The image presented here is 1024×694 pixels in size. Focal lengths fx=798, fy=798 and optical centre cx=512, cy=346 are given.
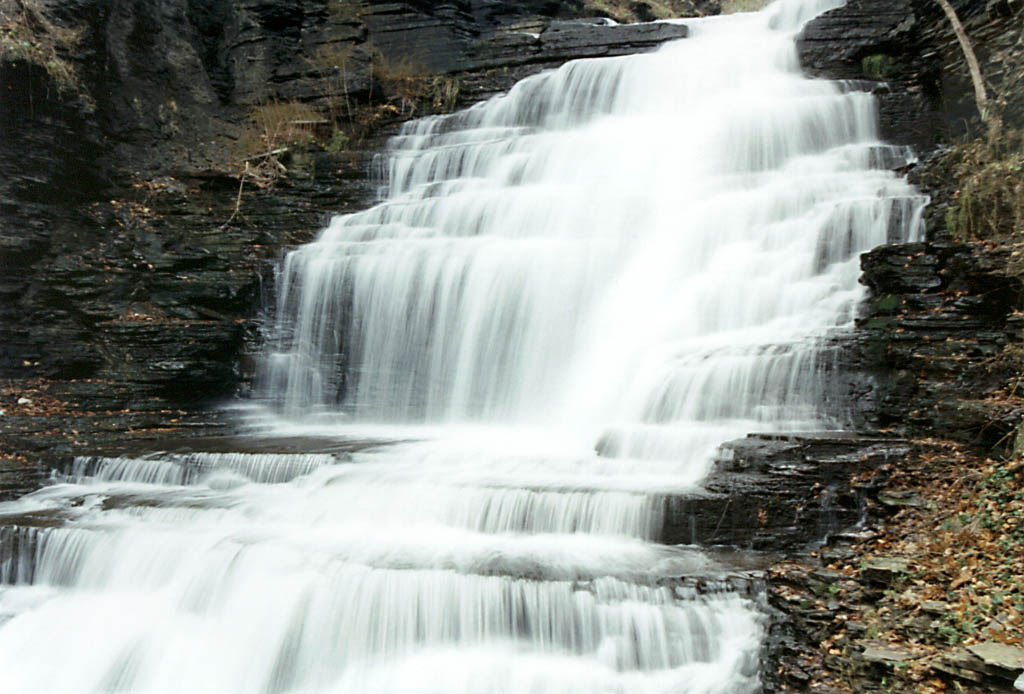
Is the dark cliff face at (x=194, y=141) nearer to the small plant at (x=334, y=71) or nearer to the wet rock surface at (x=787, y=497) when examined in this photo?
the small plant at (x=334, y=71)

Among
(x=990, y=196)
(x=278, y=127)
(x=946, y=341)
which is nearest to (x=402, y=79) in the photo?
(x=278, y=127)

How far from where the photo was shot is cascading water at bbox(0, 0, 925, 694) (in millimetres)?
5914

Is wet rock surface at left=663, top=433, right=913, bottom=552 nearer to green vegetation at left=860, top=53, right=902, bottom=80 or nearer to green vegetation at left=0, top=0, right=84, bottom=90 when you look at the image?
green vegetation at left=860, top=53, right=902, bottom=80

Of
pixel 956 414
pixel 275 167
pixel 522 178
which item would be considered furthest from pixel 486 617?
pixel 275 167

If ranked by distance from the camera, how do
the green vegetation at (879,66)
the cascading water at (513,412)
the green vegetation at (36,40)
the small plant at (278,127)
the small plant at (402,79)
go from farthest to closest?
the small plant at (402,79)
the small plant at (278,127)
the green vegetation at (879,66)
the green vegetation at (36,40)
the cascading water at (513,412)

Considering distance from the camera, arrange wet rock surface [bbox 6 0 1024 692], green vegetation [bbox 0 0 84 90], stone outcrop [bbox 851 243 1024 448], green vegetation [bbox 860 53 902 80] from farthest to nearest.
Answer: green vegetation [bbox 860 53 902 80], green vegetation [bbox 0 0 84 90], stone outcrop [bbox 851 243 1024 448], wet rock surface [bbox 6 0 1024 692]

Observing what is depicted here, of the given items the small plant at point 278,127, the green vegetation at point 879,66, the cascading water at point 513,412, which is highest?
the green vegetation at point 879,66

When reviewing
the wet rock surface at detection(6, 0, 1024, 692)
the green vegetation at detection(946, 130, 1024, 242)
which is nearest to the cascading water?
the wet rock surface at detection(6, 0, 1024, 692)

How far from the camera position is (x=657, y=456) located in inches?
299

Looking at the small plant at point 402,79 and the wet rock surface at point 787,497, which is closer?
the wet rock surface at point 787,497

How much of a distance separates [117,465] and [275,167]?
7.28 m

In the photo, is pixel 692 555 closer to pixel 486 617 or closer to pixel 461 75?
pixel 486 617

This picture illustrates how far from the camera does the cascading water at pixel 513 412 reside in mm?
5914

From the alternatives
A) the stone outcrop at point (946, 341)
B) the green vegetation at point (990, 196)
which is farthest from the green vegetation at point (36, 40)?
the green vegetation at point (990, 196)
